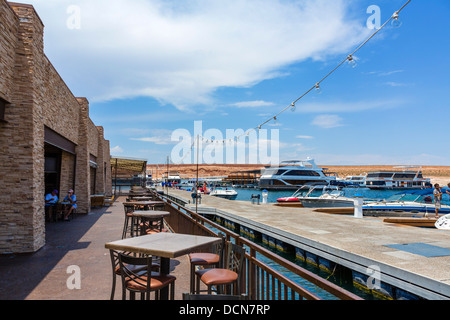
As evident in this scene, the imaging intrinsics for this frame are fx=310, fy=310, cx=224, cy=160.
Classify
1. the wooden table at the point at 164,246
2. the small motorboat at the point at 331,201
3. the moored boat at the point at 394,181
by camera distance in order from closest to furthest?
1. the wooden table at the point at 164,246
2. the small motorboat at the point at 331,201
3. the moored boat at the point at 394,181

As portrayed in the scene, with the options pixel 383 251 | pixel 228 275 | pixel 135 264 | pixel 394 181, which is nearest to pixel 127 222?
Result: pixel 135 264

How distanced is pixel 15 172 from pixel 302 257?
29.3ft

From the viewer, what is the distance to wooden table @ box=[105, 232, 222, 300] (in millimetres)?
3387

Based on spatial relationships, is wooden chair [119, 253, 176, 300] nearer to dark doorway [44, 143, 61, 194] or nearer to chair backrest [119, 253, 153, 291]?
chair backrest [119, 253, 153, 291]

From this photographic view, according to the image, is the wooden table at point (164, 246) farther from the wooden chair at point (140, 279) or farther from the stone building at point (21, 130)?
the stone building at point (21, 130)

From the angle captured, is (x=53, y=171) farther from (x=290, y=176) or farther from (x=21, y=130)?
(x=290, y=176)

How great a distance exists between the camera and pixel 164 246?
3641mm

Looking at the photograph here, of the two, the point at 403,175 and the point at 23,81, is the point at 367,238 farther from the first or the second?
the point at 403,175

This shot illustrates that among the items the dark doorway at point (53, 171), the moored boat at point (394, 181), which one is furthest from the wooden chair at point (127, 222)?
the moored boat at point (394, 181)

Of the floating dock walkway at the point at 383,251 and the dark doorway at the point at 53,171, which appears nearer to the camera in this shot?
the floating dock walkway at the point at 383,251

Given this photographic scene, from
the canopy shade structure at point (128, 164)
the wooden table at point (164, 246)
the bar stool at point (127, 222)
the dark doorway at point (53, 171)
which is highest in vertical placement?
the canopy shade structure at point (128, 164)

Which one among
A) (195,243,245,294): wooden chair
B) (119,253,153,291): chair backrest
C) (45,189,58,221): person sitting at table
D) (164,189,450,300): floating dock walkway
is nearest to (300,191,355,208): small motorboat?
(164,189,450,300): floating dock walkway

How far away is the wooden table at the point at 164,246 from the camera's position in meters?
3.39
